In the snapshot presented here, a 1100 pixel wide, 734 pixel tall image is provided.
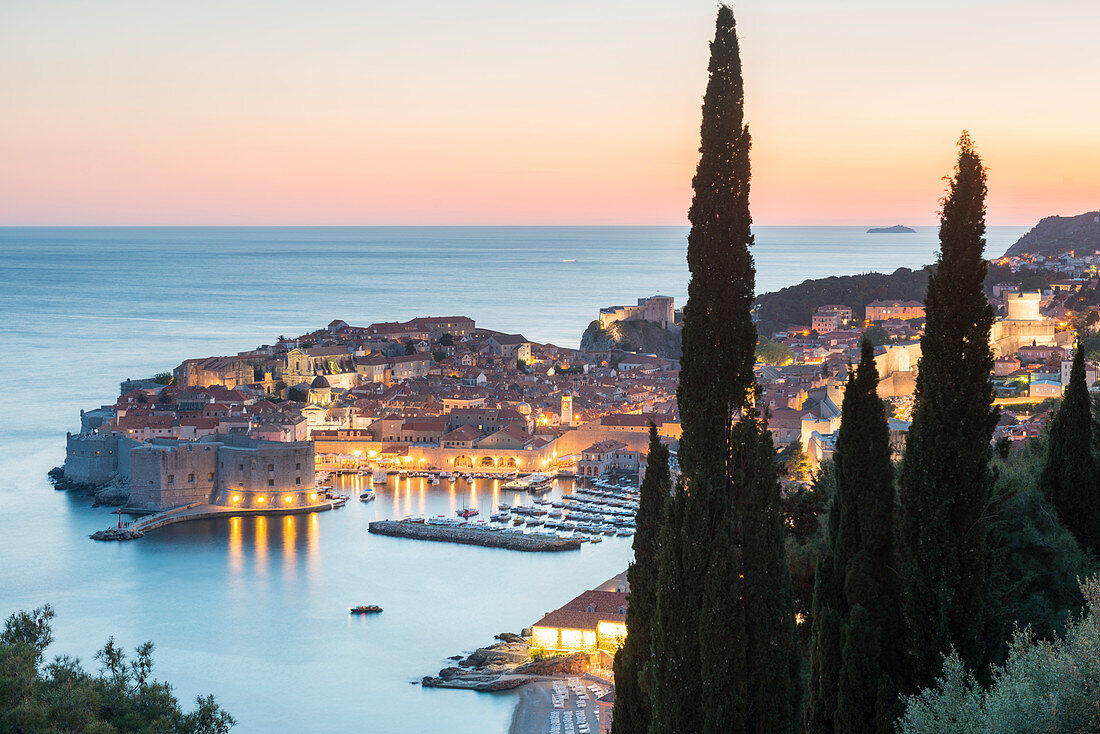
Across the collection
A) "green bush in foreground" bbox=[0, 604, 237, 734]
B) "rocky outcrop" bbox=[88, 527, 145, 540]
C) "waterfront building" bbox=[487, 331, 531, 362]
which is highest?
"waterfront building" bbox=[487, 331, 531, 362]

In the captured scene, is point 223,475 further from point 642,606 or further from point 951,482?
point 951,482

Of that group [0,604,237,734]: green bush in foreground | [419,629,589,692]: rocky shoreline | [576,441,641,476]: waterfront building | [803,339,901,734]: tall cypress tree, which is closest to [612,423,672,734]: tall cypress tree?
[803,339,901,734]: tall cypress tree

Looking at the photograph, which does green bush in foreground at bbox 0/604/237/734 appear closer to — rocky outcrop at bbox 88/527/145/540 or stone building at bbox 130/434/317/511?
rocky outcrop at bbox 88/527/145/540

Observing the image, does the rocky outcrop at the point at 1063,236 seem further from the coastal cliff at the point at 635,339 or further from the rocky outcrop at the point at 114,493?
the rocky outcrop at the point at 114,493

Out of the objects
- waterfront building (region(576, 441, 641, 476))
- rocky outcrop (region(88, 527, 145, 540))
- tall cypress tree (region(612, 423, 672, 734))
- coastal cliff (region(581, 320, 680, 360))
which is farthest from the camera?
coastal cliff (region(581, 320, 680, 360))

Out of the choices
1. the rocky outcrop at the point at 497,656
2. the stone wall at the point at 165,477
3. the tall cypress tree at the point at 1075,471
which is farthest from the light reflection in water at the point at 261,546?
the tall cypress tree at the point at 1075,471

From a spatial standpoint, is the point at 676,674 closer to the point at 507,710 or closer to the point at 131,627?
the point at 507,710
